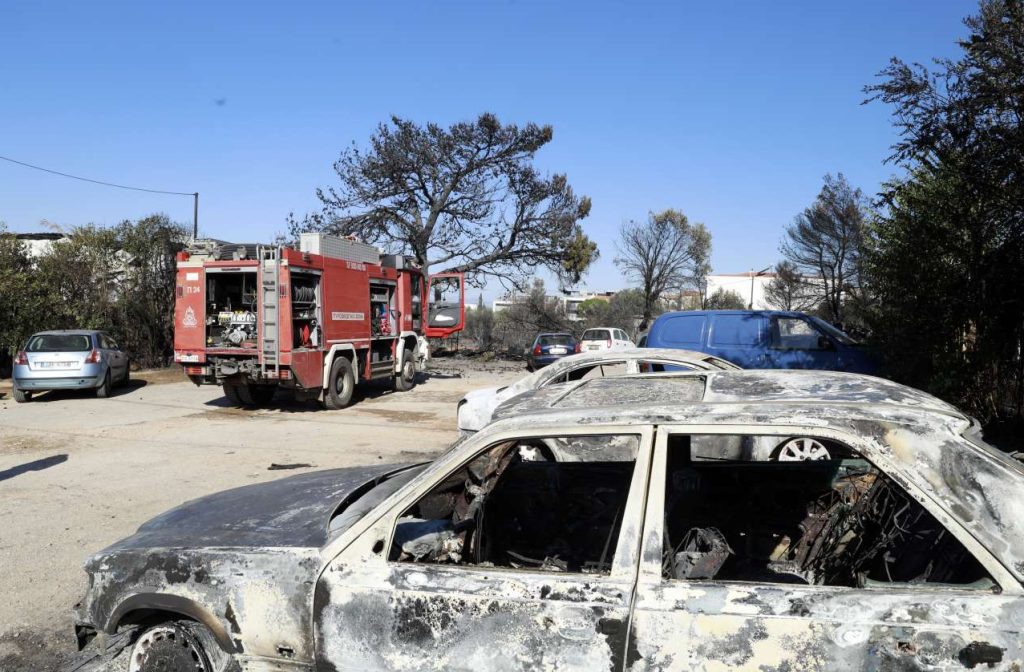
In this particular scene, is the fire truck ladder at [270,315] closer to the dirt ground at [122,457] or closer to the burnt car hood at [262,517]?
the dirt ground at [122,457]

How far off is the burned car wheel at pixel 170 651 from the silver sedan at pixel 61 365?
14133mm

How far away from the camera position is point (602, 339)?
25344 mm

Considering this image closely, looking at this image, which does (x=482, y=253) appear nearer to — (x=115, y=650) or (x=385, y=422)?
(x=385, y=422)

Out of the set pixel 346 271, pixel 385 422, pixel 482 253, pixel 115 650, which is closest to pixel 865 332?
pixel 385 422

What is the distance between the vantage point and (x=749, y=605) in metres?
2.36

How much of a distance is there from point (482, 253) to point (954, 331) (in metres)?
22.8

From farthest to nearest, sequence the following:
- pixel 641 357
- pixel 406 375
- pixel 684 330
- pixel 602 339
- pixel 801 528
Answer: pixel 602 339 < pixel 406 375 < pixel 684 330 < pixel 641 357 < pixel 801 528

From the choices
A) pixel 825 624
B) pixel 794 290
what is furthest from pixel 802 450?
pixel 794 290

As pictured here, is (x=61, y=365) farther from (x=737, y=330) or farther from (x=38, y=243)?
(x=38, y=243)

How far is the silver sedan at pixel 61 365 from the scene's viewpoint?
14.9 metres

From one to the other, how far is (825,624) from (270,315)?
12043 millimetres

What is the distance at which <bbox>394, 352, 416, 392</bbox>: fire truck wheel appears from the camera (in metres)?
17.7

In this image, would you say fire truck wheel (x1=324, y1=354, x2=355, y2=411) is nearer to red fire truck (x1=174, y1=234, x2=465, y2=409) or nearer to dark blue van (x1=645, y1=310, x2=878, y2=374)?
red fire truck (x1=174, y1=234, x2=465, y2=409)

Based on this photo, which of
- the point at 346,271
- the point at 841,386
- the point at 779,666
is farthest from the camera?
the point at 346,271
